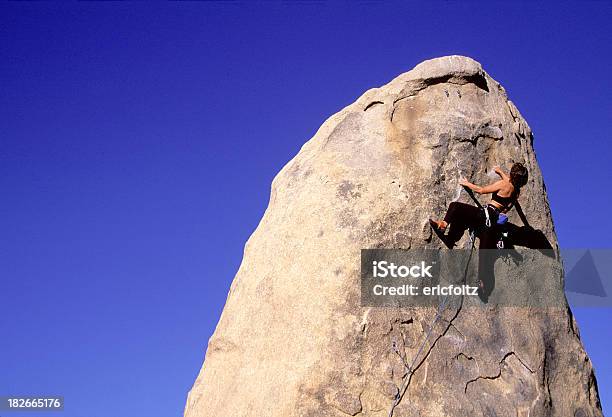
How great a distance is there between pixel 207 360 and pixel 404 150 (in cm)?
309

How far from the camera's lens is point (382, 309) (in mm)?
7750

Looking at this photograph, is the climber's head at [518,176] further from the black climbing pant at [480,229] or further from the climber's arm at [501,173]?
the black climbing pant at [480,229]

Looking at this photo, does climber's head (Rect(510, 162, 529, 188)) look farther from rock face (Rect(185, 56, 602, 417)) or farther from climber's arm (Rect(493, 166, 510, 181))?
rock face (Rect(185, 56, 602, 417))

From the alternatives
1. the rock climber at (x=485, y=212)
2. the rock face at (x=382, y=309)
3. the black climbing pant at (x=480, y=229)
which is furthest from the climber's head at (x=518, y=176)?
the rock face at (x=382, y=309)

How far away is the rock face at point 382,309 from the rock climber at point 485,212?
0.53ft

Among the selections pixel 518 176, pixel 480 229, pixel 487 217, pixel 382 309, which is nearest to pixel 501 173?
pixel 518 176

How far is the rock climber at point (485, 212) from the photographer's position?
8031 millimetres

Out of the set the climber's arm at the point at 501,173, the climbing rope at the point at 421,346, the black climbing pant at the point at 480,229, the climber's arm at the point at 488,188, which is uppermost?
the climber's arm at the point at 501,173

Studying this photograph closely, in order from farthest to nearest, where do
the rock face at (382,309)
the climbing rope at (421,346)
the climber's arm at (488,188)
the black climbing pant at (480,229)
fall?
the black climbing pant at (480,229) < the climber's arm at (488,188) < the rock face at (382,309) < the climbing rope at (421,346)

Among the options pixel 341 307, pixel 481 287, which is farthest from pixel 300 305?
pixel 481 287

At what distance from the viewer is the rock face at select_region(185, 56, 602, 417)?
7527 millimetres

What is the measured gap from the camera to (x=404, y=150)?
27.8 feet

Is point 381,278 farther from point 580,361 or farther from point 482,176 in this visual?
point 580,361

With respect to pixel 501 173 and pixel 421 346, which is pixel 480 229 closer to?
pixel 501 173
